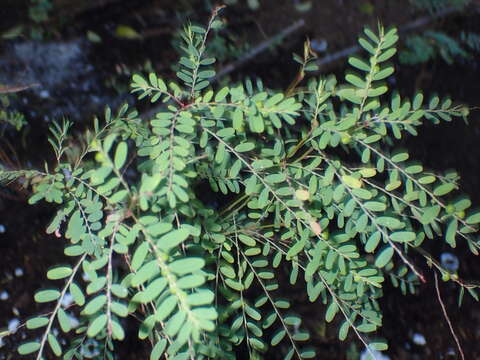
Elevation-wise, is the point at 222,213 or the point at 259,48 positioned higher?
the point at 259,48

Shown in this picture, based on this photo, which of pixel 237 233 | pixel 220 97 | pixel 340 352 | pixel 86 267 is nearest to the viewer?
pixel 86 267

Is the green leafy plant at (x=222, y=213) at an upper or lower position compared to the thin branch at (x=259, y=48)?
lower

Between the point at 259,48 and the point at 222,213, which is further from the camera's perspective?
the point at 259,48

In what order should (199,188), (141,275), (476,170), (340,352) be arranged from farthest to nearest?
(476,170), (199,188), (340,352), (141,275)

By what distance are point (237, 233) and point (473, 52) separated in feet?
7.90

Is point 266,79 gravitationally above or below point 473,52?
above

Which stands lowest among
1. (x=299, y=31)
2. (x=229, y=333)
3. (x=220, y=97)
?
(x=229, y=333)

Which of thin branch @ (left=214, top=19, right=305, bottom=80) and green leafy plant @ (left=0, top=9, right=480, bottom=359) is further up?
thin branch @ (left=214, top=19, right=305, bottom=80)

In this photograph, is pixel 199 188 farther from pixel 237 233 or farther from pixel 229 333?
pixel 229 333

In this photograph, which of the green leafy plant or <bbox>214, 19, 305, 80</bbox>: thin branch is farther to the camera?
<bbox>214, 19, 305, 80</bbox>: thin branch

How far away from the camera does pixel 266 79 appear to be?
243 centimetres

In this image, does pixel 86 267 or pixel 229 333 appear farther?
pixel 229 333

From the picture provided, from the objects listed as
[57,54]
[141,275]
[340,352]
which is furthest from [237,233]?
[57,54]

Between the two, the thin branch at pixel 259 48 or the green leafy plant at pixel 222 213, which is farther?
the thin branch at pixel 259 48
